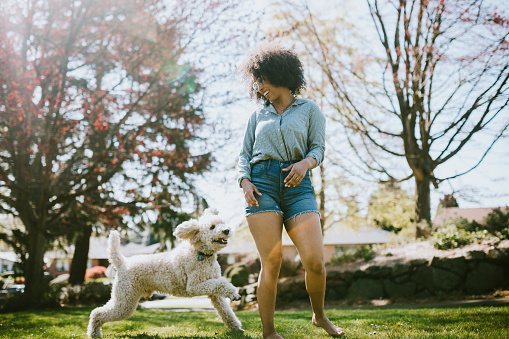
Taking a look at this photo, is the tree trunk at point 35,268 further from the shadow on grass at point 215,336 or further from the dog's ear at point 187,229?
the dog's ear at point 187,229

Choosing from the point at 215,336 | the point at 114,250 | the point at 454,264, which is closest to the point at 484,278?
the point at 454,264

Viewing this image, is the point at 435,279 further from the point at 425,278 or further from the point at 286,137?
the point at 286,137

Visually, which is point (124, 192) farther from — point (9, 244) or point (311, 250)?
point (311, 250)

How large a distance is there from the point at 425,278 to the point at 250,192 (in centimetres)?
735

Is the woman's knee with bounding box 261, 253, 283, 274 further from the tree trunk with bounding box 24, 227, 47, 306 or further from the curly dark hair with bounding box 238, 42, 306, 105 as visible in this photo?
the tree trunk with bounding box 24, 227, 47, 306

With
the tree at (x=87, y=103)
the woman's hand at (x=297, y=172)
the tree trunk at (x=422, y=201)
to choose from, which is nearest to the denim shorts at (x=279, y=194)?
the woman's hand at (x=297, y=172)

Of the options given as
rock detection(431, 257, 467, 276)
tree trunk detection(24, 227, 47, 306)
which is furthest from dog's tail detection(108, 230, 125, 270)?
tree trunk detection(24, 227, 47, 306)

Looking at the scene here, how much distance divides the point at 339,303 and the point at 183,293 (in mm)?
6363

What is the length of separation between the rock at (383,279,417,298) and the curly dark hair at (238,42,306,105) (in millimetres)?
7135

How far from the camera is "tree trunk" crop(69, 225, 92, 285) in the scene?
609 inches

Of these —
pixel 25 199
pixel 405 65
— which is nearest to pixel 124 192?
pixel 25 199

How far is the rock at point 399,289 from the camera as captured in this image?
8742 millimetres

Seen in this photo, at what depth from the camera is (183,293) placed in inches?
149

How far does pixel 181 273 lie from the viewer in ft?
12.4
